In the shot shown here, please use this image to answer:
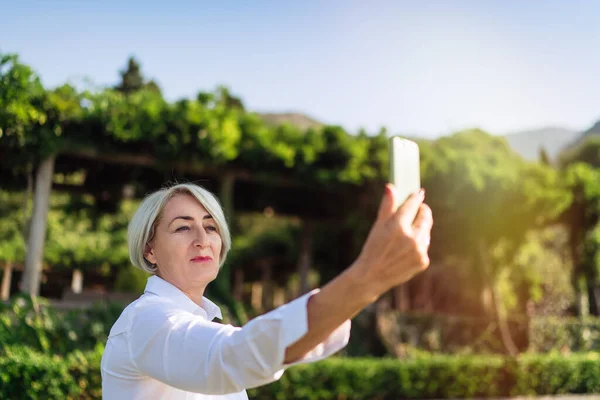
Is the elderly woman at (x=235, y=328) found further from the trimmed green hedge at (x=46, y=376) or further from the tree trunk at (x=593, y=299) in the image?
the tree trunk at (x=593, y=299)

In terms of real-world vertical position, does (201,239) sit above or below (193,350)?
above

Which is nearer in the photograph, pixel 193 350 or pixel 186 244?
pixel 193 350

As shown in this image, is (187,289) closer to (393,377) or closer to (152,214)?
(152,214)

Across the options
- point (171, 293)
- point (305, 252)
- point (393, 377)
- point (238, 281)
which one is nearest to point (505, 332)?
point (305, 252)

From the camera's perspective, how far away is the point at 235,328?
4.05 ft

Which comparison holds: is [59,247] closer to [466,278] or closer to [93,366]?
[466,278]

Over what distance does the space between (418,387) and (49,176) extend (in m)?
7.43

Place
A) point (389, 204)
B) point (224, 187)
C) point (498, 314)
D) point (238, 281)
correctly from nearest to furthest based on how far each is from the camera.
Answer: point (389, 204) < point (224, 187) < point (498, 314) < point (238, 281)

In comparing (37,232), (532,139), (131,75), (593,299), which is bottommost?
(593,299)

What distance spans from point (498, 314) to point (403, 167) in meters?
14.9

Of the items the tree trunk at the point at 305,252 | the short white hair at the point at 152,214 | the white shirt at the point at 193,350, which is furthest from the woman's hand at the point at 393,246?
the tree trunk at the point at 305,252

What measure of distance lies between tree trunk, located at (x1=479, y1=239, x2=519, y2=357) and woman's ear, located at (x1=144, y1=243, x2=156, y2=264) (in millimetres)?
14072

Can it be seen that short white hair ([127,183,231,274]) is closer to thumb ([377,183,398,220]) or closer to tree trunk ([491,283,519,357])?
thumb ([377,183,398,220])

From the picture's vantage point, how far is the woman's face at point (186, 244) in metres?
1.59
